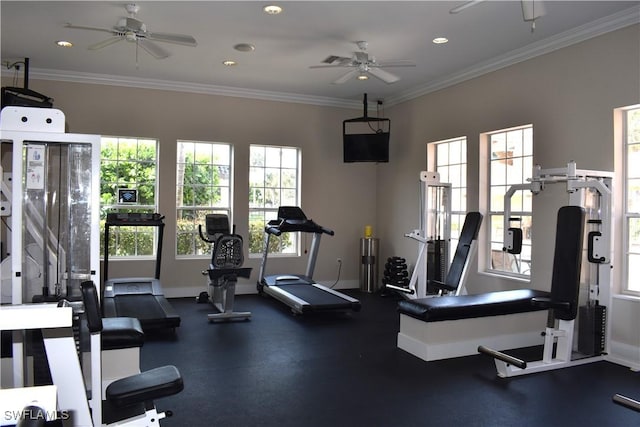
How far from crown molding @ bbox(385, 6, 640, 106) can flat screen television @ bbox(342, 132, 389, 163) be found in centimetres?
86

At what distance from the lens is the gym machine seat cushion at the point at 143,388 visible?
2242 millimetres

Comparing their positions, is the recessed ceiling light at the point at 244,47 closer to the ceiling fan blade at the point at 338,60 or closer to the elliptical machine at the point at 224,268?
the ceiling fan blade at the point at 338,60

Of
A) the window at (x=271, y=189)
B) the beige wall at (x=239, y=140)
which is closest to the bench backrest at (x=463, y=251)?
the beige wall at (x=239, y=140)

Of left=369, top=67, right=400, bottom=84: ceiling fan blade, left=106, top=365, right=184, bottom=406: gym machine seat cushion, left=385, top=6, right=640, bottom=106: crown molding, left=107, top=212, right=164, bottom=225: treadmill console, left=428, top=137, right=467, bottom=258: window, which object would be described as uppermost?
left=385, top=6, right=640, bottom=106: crown molding

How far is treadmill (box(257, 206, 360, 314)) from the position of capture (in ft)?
19.7

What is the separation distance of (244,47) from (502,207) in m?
3.50

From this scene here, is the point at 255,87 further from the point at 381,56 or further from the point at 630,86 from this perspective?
the point at 630,86

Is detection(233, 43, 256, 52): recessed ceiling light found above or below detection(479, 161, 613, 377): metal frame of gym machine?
above

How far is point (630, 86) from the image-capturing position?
441 centimetres

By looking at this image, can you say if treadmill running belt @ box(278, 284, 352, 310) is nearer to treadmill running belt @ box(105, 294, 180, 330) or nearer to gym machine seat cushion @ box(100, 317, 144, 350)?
treadmill running belt @ box(105, 294, 180, 330)

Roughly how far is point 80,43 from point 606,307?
5901 mm

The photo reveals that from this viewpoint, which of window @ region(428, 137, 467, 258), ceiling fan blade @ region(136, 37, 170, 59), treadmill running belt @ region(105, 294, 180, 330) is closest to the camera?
ceiling fan blade @ region(136, 37, 170, 59)

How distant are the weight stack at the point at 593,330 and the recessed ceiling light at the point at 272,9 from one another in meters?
3.84

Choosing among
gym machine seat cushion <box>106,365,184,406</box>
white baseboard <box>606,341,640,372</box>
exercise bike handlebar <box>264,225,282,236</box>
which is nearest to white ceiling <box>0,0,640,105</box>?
exercise bike handlebar <box>264,225,282,236</box>
